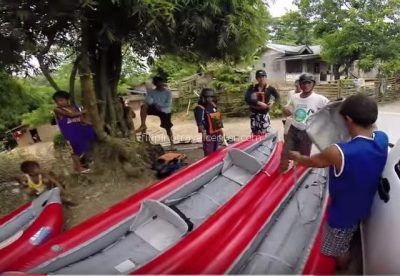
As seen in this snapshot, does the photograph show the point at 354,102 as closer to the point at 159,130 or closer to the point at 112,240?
the point at 112,240

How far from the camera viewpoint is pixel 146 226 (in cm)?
327

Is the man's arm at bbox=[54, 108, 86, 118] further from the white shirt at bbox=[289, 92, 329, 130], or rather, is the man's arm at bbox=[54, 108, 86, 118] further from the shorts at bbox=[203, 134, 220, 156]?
the white shirt at bbox=[289, 92, 329, 130]

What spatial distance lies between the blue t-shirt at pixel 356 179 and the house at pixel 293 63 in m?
22.2

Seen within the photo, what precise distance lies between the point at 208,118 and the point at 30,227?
3.19 m

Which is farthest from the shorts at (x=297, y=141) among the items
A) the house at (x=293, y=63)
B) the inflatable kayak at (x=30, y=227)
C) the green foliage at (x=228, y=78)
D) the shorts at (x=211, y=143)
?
the house at (x=293, y=63)

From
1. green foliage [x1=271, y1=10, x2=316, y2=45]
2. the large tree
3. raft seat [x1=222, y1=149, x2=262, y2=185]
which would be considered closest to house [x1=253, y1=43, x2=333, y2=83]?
green foliage [x1=271, y1=10, x2=316, y2=45]

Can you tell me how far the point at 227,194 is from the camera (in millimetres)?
4031

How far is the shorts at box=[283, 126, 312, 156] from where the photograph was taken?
4.26 m

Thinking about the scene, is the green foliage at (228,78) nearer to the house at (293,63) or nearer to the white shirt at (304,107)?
the house at (293,63)

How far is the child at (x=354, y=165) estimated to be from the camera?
6.84 ft

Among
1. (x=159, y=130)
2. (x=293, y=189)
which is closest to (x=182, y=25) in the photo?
(x=293, y=189)

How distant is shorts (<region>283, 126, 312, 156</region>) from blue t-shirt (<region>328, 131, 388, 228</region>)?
1.98 metres

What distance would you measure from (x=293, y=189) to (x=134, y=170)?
106 inches

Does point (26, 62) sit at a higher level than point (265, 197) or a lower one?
higher
